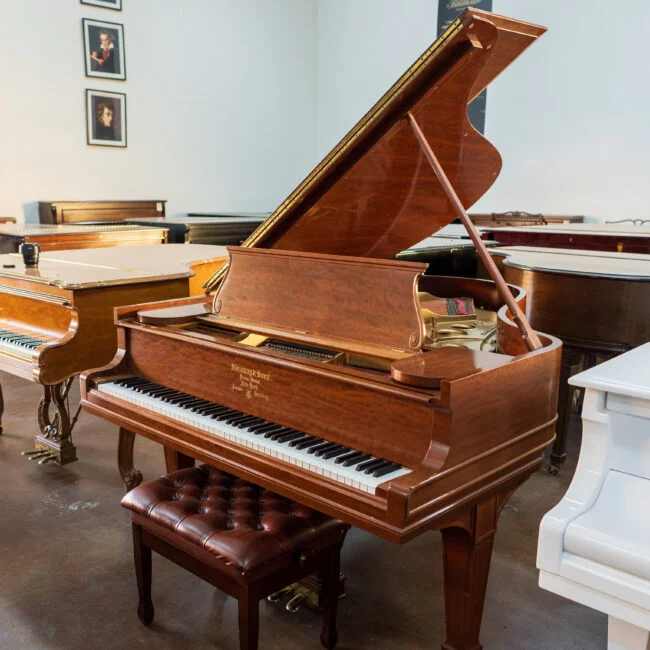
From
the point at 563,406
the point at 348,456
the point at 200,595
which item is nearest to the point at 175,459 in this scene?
the point at 200,595

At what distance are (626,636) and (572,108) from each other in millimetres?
8545

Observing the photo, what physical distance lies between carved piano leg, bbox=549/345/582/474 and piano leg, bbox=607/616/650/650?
198 centimetres

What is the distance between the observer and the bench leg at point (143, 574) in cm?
212

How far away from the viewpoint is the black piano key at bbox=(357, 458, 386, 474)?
172 cm

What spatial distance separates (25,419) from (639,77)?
7804mm

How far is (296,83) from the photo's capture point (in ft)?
37.1

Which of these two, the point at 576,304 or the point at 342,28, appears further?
the point at 342,28

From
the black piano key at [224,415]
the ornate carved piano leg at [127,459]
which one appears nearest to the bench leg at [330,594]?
the black piano key at [224,415]

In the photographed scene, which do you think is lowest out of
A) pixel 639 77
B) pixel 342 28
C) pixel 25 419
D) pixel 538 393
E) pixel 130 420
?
pixel 25 419

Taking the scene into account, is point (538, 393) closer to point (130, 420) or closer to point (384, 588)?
point (384, 588)

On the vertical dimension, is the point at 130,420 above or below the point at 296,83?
below

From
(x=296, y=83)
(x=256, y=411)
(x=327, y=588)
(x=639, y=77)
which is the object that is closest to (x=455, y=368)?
(x=256, y=411)

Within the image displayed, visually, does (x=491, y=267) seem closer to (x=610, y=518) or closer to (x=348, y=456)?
(x=348, y=456)

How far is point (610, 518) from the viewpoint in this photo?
1.38 metres
